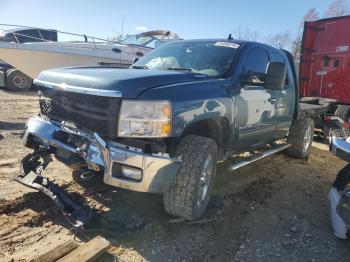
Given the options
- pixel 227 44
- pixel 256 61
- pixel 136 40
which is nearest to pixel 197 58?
pixel 227 44

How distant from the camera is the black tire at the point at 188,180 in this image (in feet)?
11.2

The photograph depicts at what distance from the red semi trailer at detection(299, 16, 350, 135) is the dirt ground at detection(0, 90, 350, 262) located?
5124 mm

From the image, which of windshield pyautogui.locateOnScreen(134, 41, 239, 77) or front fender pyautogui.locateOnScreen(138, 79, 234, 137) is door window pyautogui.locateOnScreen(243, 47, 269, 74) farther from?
front fender pyautogui.locateOnScreen(138, 79, 234, 137)

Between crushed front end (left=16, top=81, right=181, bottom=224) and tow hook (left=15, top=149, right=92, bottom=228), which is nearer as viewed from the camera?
crushed front end (left=16, top=81, right=181, bottom=224)

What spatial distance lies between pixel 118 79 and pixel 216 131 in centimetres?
130

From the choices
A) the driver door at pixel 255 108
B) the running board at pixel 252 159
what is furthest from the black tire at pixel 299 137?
the driver door at pixel 255 108

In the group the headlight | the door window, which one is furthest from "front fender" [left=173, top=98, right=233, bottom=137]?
the door window

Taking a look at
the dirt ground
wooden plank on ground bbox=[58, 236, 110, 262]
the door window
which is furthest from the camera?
the door window

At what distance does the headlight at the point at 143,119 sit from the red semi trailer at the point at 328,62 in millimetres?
6797

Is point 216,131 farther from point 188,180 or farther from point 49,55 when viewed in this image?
point 49,55

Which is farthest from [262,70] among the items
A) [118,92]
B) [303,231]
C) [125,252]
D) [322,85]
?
[322,85]

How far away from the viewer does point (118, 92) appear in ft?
10.2

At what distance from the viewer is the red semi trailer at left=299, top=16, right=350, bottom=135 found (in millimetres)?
9328

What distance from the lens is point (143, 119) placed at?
3.13 meters
